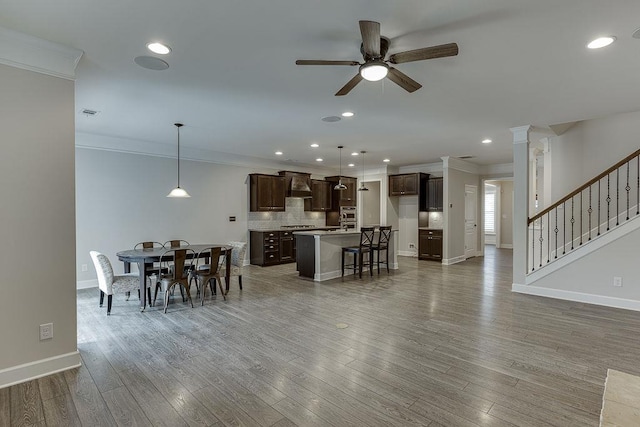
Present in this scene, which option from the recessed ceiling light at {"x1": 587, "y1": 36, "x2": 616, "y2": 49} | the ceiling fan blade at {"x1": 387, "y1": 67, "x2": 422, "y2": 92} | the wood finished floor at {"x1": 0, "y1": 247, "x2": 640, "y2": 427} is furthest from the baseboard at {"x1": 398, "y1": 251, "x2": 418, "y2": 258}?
the ceiling fan blade at {"x1": 387, "y1": 67, "x2": 422, "y2": 92}

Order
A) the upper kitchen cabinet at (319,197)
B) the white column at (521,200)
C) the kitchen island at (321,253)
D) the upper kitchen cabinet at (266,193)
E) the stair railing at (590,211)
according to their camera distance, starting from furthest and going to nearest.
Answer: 1. the upper kitchen cabinet at (319,197)
2. the upper kitchen cabinet at (266,193)
3. the kitchen island at (321,253)
4. the white column at (521,200)
5. the stair railing at (590,211)

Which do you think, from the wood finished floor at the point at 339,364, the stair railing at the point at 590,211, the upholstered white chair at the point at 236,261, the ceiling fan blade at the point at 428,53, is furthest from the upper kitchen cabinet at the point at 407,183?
the ceiling fan blade at the point at 428,53

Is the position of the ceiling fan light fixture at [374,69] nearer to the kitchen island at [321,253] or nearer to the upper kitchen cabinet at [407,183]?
the kitchen island at [321,253]

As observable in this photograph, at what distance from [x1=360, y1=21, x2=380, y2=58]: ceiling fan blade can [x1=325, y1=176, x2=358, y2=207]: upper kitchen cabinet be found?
24.9 feet

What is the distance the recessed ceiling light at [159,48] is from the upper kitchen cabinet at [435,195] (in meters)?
7.73

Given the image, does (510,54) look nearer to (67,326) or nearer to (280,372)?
(280,372)

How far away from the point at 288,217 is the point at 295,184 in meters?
1.02

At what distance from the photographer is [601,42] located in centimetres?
264

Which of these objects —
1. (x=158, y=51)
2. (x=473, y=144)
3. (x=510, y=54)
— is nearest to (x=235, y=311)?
(x=158, y=51)

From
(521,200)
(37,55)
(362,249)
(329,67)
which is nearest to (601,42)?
(329,67)

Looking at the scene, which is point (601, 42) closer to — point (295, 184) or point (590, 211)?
point (590, 211)

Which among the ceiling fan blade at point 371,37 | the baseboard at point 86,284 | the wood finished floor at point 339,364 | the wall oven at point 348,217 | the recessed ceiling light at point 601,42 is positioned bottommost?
the wood finished floor at point 339,364

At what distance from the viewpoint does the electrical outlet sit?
2674mm

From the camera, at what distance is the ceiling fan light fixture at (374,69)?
2.32 m
